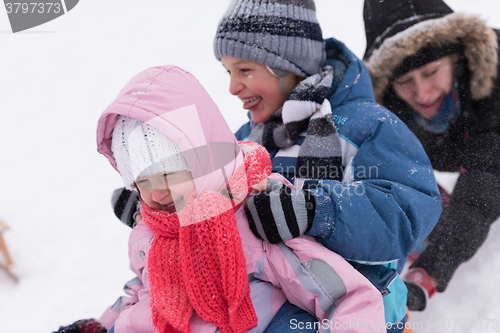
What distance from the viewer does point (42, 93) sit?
6.88 ft

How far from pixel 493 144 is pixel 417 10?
2.35 ft

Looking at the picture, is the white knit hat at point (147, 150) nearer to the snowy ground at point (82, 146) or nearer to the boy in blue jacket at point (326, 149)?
the boy in blue jacket at point (326, 149)

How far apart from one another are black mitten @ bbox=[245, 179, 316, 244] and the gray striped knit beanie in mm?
532

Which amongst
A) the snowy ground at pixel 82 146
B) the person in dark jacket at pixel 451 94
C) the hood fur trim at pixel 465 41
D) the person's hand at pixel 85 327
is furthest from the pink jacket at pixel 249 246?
the hood fur trim at pixel 465 41

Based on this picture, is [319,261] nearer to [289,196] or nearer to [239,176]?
[289,196]

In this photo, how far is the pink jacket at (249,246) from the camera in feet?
2.39

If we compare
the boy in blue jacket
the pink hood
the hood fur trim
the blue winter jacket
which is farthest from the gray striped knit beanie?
the hood fur trim

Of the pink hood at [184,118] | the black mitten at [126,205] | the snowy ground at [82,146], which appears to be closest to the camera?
the pink hood at [184,118]

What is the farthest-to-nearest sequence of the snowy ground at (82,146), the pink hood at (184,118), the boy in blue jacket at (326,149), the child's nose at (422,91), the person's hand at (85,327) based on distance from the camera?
the child's nose at (422,91), the snowy ground at (82,146), the person's hand at (85,327), the boy in blue jacket at (326,149), the pink hood at (184,118)

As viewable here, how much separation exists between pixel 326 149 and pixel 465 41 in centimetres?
109

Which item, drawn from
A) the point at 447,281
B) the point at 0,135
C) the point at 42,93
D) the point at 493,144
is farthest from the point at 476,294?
the point at 0,135

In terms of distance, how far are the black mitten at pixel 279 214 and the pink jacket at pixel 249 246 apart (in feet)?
0.11

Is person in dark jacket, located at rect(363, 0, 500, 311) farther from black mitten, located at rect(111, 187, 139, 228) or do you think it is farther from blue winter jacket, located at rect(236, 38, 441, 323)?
black mitten, located at rect(111, 187, 139, 228)

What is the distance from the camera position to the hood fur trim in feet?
5.16
